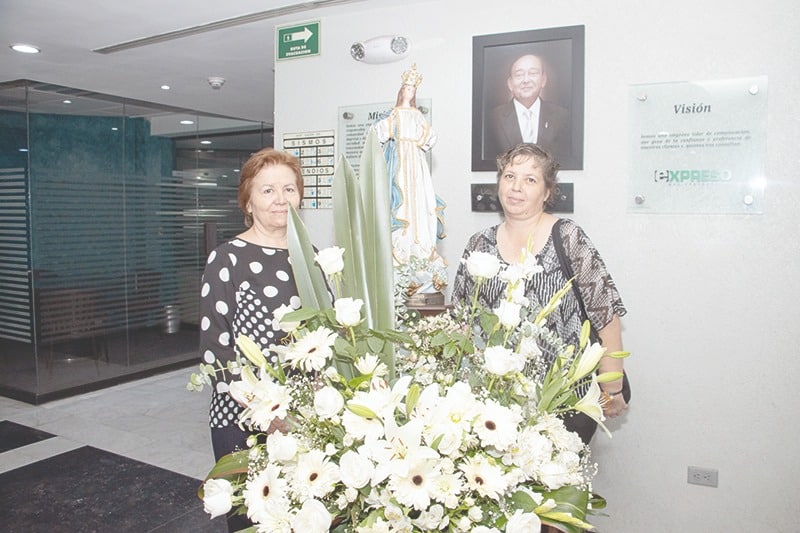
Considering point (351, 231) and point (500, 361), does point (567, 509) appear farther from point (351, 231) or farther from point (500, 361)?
point (351, 231)

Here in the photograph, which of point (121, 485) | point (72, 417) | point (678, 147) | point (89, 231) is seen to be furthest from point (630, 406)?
point (89, 231)

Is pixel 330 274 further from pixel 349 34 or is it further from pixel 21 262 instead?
pixel 21 262

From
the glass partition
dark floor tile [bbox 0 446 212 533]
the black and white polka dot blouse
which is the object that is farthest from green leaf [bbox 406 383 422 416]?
the glass partition

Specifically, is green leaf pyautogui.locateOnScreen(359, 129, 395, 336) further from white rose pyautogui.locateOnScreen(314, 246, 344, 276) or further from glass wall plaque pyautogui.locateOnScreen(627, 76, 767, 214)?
glass wall plaque pyautogui.locateOnScreen(627, 76, 767, 214)

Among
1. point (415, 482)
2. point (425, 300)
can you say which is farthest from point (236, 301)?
point (415, 482)

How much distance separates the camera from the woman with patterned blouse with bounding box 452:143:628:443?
1.97 m

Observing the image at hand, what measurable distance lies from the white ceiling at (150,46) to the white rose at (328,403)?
2.68 m

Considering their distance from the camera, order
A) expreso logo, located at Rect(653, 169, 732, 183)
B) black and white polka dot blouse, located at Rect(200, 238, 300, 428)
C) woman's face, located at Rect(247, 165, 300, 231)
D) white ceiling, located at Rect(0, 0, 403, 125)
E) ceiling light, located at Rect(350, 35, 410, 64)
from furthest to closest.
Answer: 1. white ceiling, located at Rect(0, 0, 403, 125)
2. ceiling light, located at Rect(350, 35, 410, 64)
3. expreso logo, located at Rect(653, 169, 732, 183)
4. woman's face, located at Rect(247, 165, 300, 231)
5. black and white polka dot blouse, located at Rect(200, 238, 300, 428)

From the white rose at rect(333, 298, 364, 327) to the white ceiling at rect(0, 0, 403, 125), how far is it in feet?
8.49

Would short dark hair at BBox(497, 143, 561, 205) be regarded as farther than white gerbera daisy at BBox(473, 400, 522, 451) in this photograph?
Yes

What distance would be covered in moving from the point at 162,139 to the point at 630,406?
15.9 feet

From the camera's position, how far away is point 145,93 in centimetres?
544

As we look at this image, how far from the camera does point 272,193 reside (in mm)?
1915

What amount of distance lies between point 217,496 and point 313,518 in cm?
16
